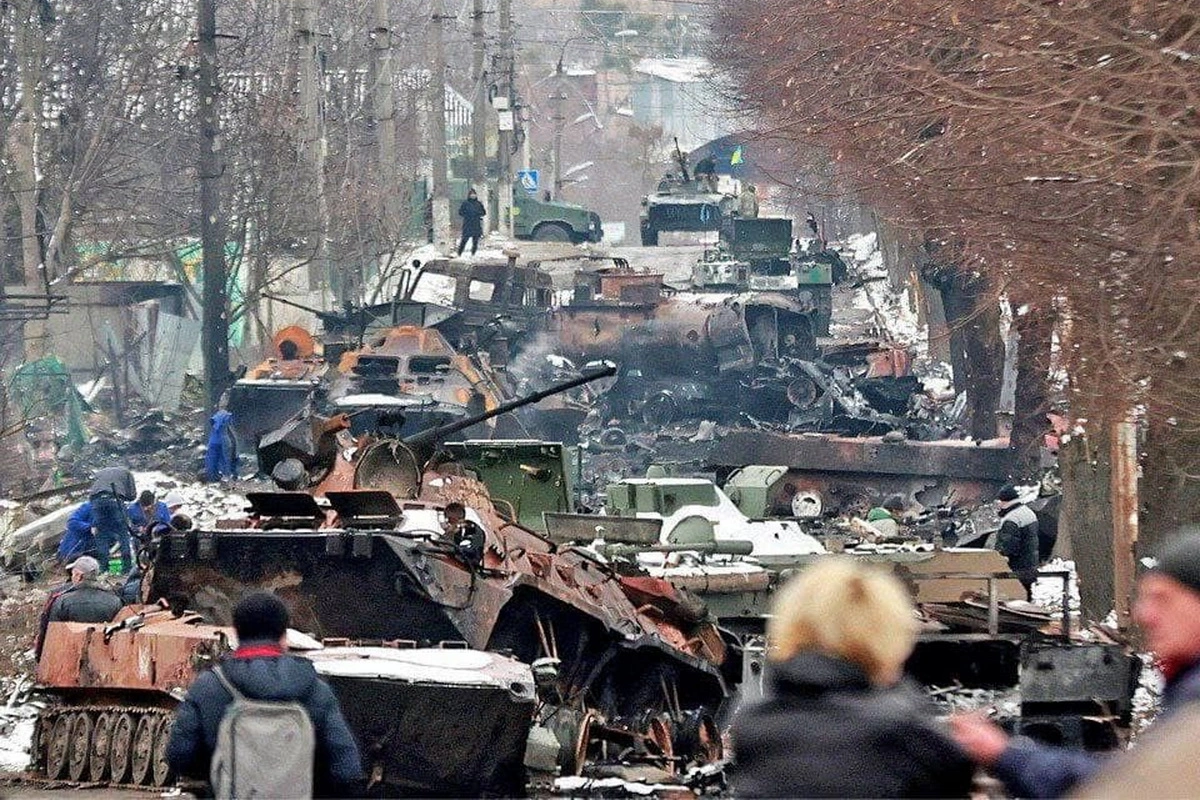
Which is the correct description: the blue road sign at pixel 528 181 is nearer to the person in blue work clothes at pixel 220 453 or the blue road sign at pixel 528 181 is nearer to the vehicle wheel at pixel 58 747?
the person in blue work clothes at pixel 220 453

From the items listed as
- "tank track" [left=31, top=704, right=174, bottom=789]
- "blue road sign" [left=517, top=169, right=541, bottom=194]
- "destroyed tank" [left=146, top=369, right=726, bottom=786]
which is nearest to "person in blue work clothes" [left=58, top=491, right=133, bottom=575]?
"destroyed tank" [left=146, top=369, right=726, bottom=786]

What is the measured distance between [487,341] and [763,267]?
1268 cm

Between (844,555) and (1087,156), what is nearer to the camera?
(1087,156)

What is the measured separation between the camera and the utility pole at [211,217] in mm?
33562

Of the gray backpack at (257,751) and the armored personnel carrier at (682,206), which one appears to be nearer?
the gray backpack at (257,751)

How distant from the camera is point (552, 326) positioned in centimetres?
4312

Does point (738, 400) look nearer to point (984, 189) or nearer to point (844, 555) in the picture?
point (844, 555)

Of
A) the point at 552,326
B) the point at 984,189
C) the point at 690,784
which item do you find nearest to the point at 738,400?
the point at 552,326

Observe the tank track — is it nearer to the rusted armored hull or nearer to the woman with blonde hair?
the rusted armored hull

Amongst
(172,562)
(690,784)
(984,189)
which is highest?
(984,189)

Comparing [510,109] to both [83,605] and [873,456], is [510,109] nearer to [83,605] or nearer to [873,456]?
[873,456]

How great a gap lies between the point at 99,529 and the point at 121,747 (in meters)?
12.1

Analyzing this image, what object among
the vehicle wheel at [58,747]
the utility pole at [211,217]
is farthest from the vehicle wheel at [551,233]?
the vehicle wheel at [58,747]

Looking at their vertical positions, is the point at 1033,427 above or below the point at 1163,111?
below
